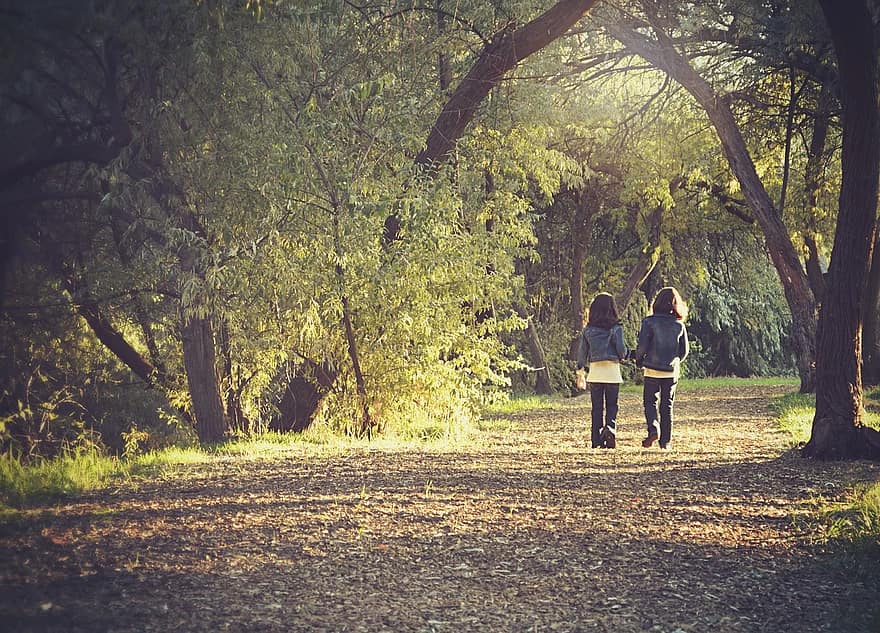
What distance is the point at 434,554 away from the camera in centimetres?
597

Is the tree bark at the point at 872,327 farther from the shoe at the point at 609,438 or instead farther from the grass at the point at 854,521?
the grass at the point at 854,521

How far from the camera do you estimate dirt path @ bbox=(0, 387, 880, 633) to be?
4766 millimetres

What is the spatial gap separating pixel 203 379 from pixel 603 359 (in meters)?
4.69

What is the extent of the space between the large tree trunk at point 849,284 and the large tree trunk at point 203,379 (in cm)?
665

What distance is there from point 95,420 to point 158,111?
5.23 metres

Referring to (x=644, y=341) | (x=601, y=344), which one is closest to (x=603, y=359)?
(x=601, y=344)

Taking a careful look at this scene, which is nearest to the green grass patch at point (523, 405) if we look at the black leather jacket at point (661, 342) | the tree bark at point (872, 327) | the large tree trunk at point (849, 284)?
the tree bark at point (872, 327)

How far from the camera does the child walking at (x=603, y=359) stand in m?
11.2

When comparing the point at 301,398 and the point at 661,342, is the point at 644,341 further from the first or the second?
the point at 301,398

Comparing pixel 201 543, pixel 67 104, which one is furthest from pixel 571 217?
pixel 201 543

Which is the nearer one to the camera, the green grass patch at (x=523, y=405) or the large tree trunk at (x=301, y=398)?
the large tree trunk at (x=301, y=398)

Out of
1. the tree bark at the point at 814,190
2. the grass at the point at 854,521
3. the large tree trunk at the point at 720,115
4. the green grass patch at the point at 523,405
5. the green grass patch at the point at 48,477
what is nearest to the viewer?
the grass at the point at 854,521

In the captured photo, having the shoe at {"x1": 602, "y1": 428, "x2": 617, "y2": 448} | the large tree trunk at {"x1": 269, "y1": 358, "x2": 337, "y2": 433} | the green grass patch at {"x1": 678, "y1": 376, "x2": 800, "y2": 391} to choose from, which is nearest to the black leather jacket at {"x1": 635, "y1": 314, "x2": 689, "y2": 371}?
the shoe at {"x1": 602, "y1": 428, "x2": 617, "y2": 448}

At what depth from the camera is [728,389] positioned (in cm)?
2452
